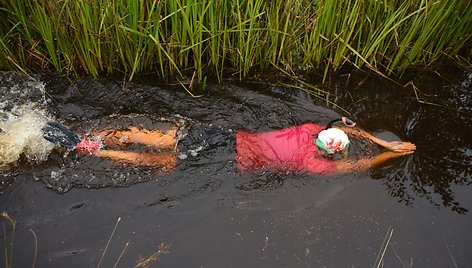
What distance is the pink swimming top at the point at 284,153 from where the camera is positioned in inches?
136

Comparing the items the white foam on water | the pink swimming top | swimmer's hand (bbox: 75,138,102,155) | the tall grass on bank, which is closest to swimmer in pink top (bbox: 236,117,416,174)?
the pink swimming top

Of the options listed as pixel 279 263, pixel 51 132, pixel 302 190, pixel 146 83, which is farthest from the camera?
pixel 146 83

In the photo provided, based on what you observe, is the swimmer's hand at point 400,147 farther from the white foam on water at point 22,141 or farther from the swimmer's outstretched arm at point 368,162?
the white foam on water at point 22,141

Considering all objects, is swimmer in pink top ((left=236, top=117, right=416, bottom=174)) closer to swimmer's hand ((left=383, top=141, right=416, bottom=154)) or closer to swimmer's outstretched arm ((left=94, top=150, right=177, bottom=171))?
swimmer's hand ((left=383, top=141, right=416, bottom=154))

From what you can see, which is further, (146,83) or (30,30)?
(146,83)

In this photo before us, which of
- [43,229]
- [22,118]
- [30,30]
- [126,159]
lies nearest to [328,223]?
[126,159]

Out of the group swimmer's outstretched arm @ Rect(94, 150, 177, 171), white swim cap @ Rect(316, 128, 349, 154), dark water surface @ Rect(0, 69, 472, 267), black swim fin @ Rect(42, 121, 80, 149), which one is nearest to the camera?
dark water surface @ Rect(0, 69, 472, 267)

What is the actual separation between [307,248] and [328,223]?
11.7 inches

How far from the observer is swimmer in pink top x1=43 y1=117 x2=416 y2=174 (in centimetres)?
343

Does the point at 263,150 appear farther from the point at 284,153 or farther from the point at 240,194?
the point at 240,194

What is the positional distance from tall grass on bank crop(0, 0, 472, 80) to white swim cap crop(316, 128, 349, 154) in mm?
760

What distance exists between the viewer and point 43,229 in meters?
2.95

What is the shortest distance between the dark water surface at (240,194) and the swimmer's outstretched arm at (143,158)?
0.23 feet

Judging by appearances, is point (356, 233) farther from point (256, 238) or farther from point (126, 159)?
point (126, 159)
